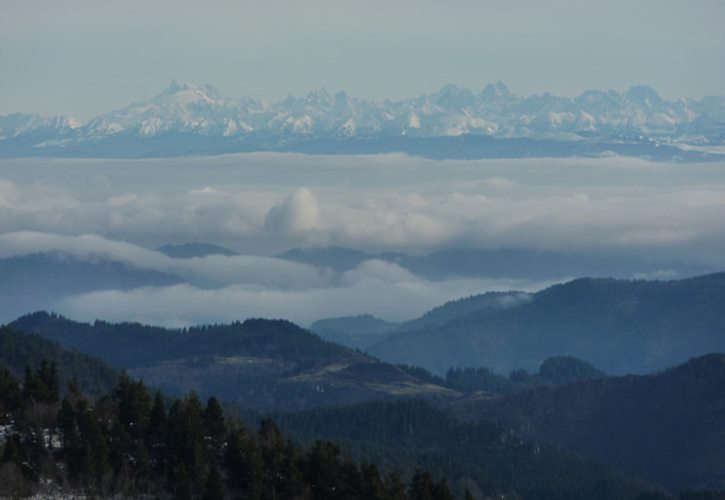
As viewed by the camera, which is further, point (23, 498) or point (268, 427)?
point (268, 427)

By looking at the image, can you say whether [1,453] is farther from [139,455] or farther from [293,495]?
[293,495]

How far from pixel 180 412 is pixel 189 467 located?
293 inches

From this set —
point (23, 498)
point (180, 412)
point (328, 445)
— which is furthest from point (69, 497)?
point (328, 445)

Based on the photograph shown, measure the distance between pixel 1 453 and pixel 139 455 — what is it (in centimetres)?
1243

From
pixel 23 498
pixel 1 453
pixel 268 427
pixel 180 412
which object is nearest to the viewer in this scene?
pixel 23 498

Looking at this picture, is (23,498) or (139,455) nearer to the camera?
(23,498)

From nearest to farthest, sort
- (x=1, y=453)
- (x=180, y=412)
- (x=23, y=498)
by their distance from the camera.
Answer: (x=23, y=498)
(x=1, y=453)
(x=180, y=412)

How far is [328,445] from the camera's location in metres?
148

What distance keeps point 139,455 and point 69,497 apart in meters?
12.3

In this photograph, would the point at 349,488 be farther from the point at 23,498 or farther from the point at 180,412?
the point at 23,498

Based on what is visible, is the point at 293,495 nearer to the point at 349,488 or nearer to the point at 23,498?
the point at 349,488

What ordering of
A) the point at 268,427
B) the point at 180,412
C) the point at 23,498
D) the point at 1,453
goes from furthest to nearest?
the point at 268,427 < the point at 180,412 < the point at 1,453 < the point at 23,498

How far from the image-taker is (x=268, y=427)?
528 ft

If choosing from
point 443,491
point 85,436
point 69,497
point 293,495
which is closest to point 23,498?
point 69,497
